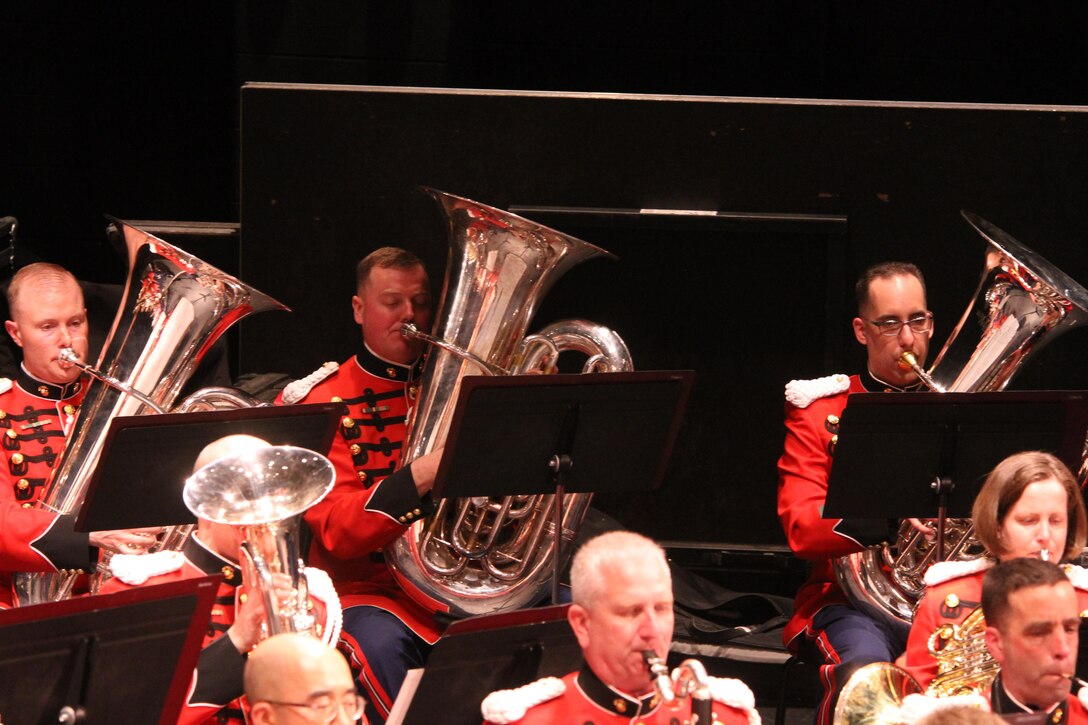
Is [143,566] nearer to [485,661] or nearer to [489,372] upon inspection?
[485,661]

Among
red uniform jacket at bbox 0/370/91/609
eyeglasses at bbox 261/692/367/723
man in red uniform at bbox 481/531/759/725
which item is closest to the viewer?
eyeglasses at bbox 261/692/367/723

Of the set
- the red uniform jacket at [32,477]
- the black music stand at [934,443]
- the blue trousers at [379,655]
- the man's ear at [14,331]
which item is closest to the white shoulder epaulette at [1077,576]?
the black music stand at [934,443]

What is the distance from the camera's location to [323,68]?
580 cm

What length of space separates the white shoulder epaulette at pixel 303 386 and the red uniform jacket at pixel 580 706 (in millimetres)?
1663

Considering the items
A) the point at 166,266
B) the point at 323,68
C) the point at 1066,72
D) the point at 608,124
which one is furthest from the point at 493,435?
the point at 1066,72

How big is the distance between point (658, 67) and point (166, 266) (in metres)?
2.70

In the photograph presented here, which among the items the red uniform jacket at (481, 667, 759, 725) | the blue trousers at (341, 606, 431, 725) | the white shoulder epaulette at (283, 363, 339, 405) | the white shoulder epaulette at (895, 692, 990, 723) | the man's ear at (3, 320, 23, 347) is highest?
the man's ear at (3, 320, 23, 347)

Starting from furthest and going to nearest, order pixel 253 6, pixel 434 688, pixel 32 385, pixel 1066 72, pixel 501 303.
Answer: pixel 1066 72
pixel 253 6
pixel 32 385
pixel 501 303
pixel 434 688

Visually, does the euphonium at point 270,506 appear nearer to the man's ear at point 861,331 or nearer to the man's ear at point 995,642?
the man's ear at point 995,642

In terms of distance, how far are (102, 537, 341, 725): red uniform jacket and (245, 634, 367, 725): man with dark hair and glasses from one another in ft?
1.03

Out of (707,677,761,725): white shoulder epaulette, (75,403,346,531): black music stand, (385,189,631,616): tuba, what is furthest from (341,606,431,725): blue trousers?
(707,677,761,725): white shoulder epaulette

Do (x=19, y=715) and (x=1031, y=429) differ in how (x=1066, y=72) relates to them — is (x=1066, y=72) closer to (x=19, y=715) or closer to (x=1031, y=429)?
(x=1031, y=429)

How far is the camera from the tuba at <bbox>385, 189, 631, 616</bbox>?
417cm

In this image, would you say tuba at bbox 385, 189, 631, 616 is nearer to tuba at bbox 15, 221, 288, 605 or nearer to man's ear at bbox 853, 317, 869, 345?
tuba at bbox 15, 221, 288, 605
